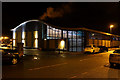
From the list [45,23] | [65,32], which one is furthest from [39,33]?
[65,32]

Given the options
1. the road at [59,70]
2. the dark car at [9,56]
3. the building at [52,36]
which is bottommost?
the road at [59,70]

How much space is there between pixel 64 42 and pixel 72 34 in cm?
366

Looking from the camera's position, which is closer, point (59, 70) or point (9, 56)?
point (59, 70)

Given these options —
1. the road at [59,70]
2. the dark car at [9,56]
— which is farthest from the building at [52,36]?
the dark car at [9,56]

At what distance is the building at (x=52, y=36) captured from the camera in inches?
1172

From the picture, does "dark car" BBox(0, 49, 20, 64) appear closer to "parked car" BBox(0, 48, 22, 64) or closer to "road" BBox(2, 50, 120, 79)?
"parked car" BBox(0, 48, 22, 64)

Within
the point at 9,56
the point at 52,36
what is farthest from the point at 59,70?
the point at 52,36

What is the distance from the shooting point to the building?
2977 centimetres

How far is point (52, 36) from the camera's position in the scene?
33.8 meters

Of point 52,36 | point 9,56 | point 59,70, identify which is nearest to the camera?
point 59,70

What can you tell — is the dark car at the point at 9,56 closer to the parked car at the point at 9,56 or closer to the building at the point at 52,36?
the parked car at the point at 9,56

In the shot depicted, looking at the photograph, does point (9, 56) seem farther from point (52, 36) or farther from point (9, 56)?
point (52, 36)

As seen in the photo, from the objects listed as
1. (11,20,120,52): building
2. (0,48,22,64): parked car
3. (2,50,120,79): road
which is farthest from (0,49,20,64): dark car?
(11,20,120,52): building

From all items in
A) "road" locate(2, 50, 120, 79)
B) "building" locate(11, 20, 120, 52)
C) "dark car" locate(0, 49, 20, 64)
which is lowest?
"road" locate(2, 50, 120, 79)
